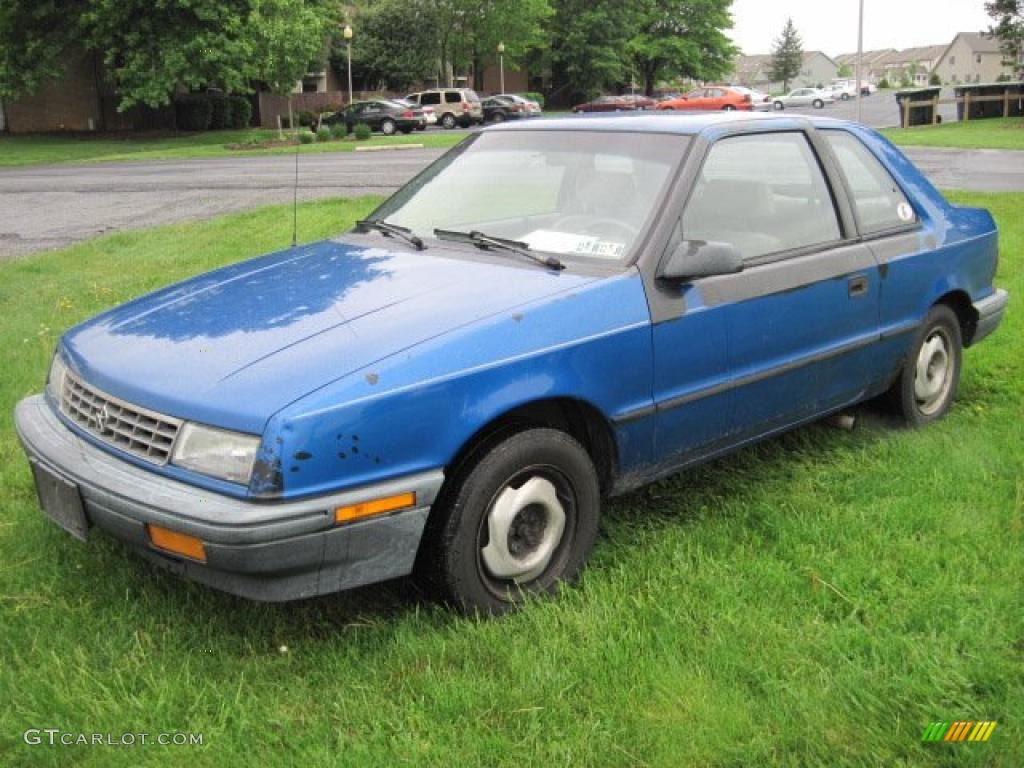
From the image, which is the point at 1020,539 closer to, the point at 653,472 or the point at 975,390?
the point at 653,472

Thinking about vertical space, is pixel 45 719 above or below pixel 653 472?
below

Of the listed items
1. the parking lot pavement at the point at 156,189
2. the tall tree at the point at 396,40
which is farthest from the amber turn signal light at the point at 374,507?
the tall tree at the point at 396,40

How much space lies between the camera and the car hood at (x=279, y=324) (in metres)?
2.83

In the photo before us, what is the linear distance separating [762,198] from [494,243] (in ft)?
3.70

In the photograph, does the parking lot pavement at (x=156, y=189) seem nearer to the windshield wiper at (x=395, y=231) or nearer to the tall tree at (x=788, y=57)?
the windshield wiper at (x=395, y=231)

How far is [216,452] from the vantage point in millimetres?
2744

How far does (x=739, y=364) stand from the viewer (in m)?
3.76

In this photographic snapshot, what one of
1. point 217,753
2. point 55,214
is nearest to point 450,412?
point 217,753

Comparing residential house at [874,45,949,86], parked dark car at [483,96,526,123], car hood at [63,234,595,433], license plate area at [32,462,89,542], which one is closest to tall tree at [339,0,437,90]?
parked dark car at [483,96,526,123]

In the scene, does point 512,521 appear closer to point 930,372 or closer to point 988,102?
point 930,372

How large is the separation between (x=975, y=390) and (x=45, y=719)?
15.3ft

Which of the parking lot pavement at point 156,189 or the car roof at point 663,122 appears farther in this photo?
the parking lot pavement at point 156,189

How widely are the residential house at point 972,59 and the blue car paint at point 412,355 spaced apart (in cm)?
13358

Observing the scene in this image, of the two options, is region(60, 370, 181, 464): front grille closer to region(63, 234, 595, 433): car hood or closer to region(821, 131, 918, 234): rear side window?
region(63, 234, 595, 433): car hood
